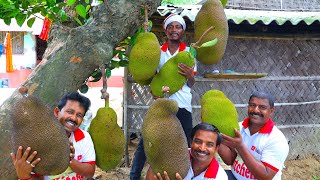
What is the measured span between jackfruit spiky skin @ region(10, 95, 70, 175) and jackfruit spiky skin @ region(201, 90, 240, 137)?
0.77m

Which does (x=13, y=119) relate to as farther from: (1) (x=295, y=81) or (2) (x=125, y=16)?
(1) (x=295, y=81)

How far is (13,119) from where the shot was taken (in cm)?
132

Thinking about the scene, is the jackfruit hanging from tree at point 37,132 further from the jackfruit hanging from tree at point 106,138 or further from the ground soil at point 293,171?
the ground soil at point 293,171

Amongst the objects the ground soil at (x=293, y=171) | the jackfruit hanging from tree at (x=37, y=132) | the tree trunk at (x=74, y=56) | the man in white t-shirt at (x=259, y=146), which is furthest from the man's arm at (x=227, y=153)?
the ground soil at (x=293, y=171)

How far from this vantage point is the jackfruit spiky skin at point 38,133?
1.30 m

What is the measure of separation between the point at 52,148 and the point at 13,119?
165 mm

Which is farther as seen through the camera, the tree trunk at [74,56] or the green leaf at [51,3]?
the green leaf at [51,3]

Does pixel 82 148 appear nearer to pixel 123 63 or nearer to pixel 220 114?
pixel 123 63

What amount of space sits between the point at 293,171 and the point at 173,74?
3.29 meters

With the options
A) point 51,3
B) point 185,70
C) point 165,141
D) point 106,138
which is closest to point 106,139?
point 106,138

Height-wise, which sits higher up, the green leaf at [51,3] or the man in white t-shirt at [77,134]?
the green leaf at [51,3]

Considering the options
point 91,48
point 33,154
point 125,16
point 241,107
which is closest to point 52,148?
point 33,154

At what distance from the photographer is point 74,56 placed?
1.54 metres

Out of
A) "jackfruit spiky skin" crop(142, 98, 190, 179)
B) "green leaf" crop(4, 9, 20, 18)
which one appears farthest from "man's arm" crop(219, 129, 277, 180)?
"green leaf" crop(4, 9, 20, 18)
